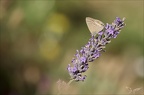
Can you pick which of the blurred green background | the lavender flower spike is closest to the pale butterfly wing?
the lavender flower spike

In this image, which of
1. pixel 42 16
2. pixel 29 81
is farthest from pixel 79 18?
pixel 29 81

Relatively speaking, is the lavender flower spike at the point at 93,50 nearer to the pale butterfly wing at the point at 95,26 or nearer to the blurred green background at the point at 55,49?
the pale butterfly wing at the point at 95,26

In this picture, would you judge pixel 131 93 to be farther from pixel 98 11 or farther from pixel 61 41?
pixel 98 11

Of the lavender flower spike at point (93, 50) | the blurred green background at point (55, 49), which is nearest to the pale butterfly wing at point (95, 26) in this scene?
the lavender flower spike at point (93, 50)

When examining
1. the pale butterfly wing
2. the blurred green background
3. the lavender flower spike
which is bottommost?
the blurred green background

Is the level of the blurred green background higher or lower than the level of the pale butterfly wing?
lower

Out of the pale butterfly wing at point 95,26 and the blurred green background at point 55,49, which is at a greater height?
the pale butterfly wing at point 95,26

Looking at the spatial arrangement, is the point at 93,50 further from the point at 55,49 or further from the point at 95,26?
the point at 55,49

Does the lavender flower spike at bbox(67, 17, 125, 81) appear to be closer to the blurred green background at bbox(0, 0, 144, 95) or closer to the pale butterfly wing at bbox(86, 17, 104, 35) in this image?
the pale butterfly wing at bbox(86, 17, 104, 35)
